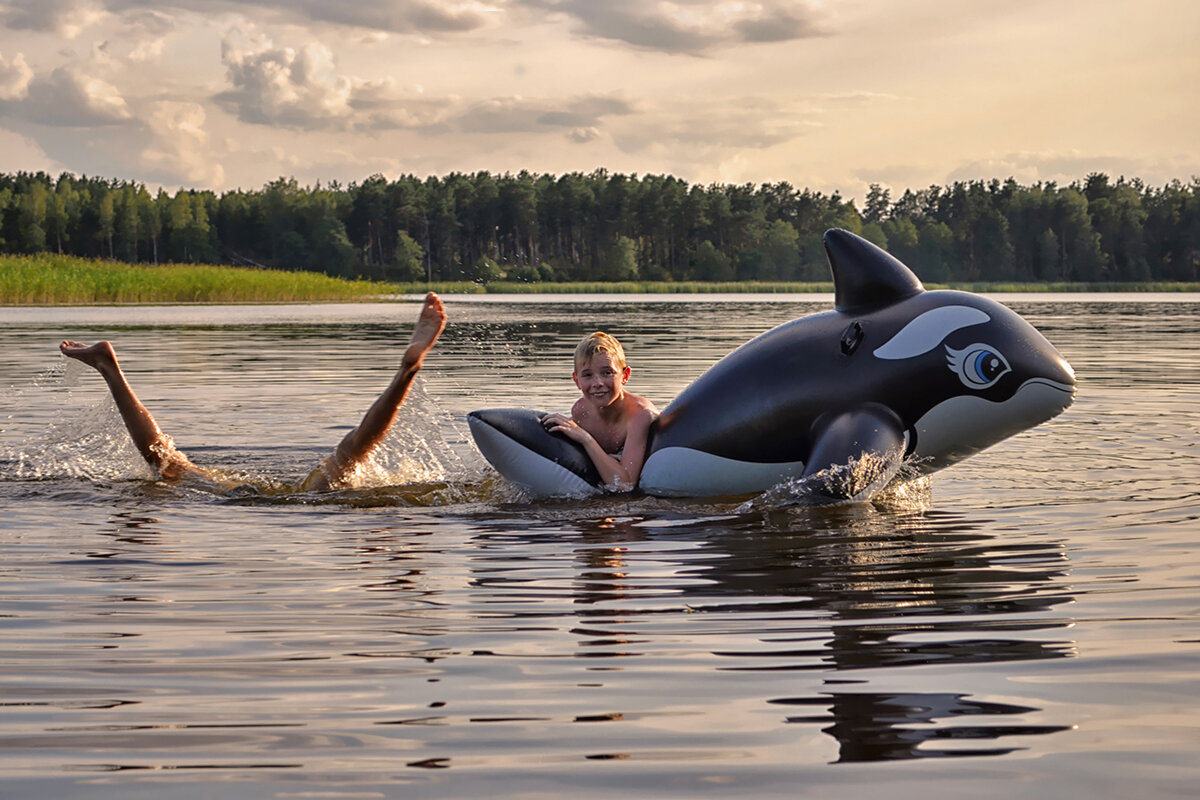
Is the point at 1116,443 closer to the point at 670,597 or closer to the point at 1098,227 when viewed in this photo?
the point at 670,597

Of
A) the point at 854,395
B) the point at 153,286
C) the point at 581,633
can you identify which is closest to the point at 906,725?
the point at 581,633

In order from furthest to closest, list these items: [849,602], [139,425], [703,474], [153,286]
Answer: [153,286] < [139,425] < [703,474] < [849,602]

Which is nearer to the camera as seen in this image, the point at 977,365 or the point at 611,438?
the point at 977,365

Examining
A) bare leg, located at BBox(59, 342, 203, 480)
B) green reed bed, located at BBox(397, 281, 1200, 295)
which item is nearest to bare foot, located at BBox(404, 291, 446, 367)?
bare leg, located at BBox(59, 342, 203, 480)

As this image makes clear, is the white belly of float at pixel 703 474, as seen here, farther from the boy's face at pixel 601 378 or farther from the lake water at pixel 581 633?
the boy's face at pixel 601 378

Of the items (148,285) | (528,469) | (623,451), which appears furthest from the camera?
(148,285)

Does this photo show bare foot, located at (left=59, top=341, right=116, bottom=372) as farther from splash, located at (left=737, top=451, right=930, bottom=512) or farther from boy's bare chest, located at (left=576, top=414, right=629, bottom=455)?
splash, located at (left=737, top=451, right=930, bottom=512)

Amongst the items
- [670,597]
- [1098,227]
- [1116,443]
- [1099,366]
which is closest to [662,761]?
[670,597]

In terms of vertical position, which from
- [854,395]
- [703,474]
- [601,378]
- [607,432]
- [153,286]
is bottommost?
[703,474]

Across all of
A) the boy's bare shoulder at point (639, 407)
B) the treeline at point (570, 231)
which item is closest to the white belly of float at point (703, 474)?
the boy's bare shoulder at point (639, 407)

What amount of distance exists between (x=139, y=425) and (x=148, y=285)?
40.0 metres

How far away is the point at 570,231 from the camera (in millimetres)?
143375

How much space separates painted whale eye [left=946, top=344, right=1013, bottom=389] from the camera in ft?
27.3

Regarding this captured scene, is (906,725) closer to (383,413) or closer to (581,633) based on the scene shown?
(581,633)
